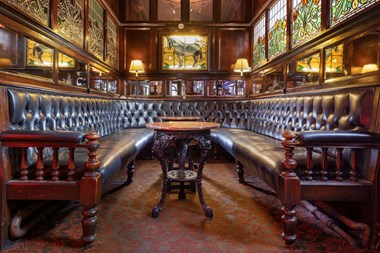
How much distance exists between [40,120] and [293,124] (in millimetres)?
2591

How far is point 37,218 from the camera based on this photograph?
6.06ft

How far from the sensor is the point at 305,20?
3160mm

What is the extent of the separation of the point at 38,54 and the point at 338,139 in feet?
8.95

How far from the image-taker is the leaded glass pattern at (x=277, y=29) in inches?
154

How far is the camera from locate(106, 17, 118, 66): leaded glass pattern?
478cm

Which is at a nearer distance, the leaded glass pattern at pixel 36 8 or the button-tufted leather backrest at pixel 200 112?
the button-tufted leather backrest at pixel 200 112

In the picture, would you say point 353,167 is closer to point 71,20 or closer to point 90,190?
point 90,190

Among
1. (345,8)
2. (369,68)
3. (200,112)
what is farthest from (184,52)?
(369,68)

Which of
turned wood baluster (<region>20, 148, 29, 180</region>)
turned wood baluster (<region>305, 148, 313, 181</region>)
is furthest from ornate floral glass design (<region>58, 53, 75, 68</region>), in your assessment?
turned wood baluster (<region>305, 148, 313, 181</region>)

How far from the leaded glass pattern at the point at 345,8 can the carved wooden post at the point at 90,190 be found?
238cm

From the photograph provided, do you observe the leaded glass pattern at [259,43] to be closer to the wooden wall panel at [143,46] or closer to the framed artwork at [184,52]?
the framed artwork at [184,52]

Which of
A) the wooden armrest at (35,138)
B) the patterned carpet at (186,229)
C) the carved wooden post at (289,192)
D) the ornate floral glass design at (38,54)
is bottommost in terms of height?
the patterned carpet at (186,229)

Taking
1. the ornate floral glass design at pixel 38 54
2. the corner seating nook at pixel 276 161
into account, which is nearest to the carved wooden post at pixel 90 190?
the corner seating nook at pixel 276 161

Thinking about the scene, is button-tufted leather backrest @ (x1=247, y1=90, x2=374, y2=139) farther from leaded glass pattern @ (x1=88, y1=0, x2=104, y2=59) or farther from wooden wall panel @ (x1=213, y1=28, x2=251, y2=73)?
leaded glass pattern @ (x1=88, y1=0, x2=104, y2=59)
